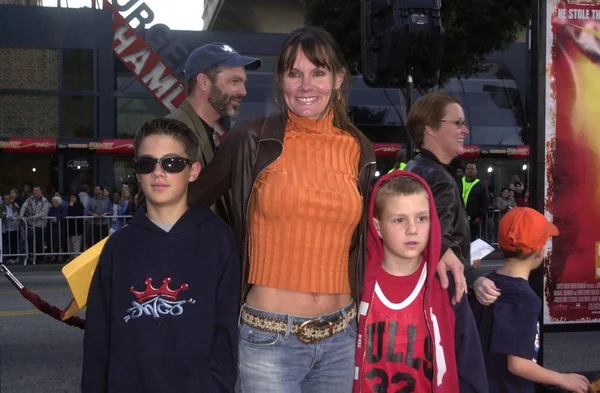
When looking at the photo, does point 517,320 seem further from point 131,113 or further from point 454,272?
point 131,113

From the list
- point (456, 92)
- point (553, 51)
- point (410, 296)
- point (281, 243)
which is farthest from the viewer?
point (456, 92)

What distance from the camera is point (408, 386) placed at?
8.41ft

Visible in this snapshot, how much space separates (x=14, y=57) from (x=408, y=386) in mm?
21875

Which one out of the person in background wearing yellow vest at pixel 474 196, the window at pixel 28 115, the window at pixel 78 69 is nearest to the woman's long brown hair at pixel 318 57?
the person in background wearing yellow vest at pixel 474 196

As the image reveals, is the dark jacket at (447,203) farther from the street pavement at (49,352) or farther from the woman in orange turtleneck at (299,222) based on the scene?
the street pavement at (49,352)

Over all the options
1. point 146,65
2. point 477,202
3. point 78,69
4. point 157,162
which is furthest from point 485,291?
point 78,69

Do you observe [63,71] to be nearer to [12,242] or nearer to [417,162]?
[12,242]

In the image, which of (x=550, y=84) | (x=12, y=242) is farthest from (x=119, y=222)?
(x=550, y=84)

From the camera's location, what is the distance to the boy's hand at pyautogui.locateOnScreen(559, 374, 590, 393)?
279cm

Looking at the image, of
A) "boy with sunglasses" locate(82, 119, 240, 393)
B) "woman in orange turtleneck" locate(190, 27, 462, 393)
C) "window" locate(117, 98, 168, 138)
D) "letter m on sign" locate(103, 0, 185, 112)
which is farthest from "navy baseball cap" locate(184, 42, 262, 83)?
"window" locate(117, 98, 168, 138)

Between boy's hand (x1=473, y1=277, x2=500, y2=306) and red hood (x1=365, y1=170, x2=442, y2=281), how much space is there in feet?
0.84

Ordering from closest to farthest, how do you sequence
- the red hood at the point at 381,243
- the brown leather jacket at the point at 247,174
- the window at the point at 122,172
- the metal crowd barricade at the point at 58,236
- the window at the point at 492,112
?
the brown leather jacket at the point at 247,174
the red hood at the point at 381,243
the metal crowd barricade at the point at 58,236
the window at the point at 122,172
the window at the point at 492,112

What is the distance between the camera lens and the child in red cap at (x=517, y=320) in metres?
2.73

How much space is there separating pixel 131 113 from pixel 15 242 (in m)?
8.69
